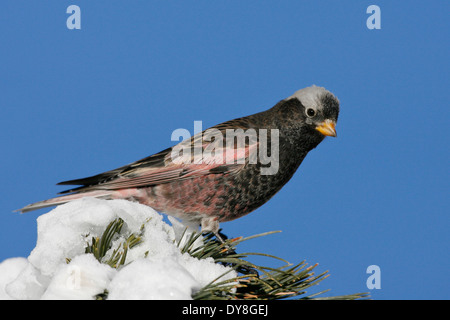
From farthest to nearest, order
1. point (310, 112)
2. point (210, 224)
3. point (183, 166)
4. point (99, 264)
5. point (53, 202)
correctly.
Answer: point (310, 112), point (183, 166), point (210, 224), point (53, 202), point (99, 264)

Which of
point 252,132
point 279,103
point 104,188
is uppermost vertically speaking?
point 279,103

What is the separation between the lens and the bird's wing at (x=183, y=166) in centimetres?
345

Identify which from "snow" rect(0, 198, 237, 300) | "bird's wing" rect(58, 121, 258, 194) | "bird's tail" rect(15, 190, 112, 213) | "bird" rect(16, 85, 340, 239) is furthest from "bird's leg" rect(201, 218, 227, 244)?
"snow" rect(0, 198, 237, 300)

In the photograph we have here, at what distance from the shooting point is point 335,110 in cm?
362

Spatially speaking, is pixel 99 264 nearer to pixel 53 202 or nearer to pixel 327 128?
pixel 53 202

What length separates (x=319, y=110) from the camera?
3631 mm

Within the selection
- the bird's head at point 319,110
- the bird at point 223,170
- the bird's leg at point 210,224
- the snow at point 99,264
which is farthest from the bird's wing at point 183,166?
the snow at point 99,264

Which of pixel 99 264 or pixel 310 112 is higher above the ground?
pixel 310 112

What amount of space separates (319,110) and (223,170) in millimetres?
853

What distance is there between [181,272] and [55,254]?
553 millimetres

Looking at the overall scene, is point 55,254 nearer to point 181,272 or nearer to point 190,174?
point 181,272

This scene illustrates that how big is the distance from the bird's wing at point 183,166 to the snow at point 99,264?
109cm

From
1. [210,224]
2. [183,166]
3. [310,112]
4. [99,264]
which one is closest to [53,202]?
[183,166]
